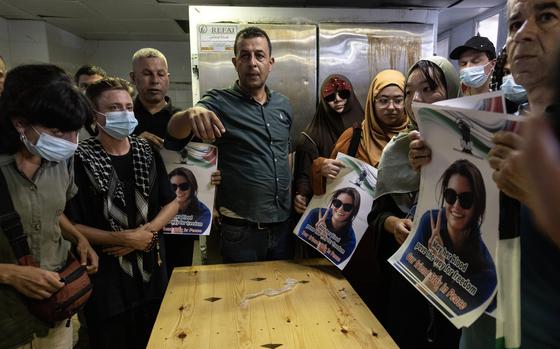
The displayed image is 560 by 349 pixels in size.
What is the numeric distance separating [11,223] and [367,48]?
268 cm

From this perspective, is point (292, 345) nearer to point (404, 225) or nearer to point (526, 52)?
point (404, 225)

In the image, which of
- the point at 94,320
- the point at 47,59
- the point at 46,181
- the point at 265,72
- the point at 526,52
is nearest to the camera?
the point at 526,52

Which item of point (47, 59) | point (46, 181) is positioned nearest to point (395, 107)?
point (46, 181)

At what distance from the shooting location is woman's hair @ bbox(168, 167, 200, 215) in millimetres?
1753

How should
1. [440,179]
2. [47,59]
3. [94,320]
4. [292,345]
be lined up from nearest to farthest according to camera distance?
[440,179] < [292,345] < [94,320] < [47,59]

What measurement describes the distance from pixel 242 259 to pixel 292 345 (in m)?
0.86

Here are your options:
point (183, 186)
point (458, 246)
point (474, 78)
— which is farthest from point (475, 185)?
point (474, 78)

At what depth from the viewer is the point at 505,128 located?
0.64 m

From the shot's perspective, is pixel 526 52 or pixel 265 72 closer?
pixel 526 52

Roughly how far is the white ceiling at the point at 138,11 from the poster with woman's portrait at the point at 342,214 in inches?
96.7

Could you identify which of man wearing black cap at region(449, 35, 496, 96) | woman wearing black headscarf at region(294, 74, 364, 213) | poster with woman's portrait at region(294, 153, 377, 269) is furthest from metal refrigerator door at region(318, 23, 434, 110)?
poster with woman's portrait at region(294, 153, 377, 269)

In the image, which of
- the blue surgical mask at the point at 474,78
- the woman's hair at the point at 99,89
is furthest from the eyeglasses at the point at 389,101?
the woman's hair at the point at 99,89

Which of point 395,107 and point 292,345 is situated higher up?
point 395,107

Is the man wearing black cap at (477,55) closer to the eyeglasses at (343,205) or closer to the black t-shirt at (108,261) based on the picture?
the eyeglasses at (343,205)
